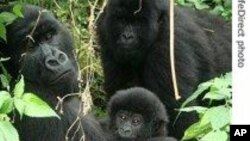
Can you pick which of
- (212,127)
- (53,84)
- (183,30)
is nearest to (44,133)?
(53,84)

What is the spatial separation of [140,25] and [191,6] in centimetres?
151

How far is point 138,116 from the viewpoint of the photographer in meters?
4.60

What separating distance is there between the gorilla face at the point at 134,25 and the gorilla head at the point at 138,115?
36.8 inches

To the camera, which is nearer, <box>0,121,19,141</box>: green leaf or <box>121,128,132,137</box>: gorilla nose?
<box>0,121,19,141</box>: green leaf

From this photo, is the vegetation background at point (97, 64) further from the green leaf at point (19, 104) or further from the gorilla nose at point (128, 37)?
the gorilla nose at point (128, 37)

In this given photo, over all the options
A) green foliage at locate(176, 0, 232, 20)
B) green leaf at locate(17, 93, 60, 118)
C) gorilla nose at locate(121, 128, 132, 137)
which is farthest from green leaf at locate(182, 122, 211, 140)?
green foliage at locate(176, 0, 232, 20)

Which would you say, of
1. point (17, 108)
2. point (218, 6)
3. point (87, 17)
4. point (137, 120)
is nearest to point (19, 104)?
point (17, 108)

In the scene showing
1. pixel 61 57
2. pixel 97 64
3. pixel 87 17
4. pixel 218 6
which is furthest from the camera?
pixel 218 6

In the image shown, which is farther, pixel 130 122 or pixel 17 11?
pixel 130 122

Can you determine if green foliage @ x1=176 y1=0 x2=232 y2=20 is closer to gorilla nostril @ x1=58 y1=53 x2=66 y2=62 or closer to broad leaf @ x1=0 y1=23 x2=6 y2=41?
gorilla nostril @ x1=58 y1=53 x2=66 y2=62

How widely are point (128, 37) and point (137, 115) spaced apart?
107cm

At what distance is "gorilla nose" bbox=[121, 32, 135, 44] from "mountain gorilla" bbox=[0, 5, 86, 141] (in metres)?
1.31

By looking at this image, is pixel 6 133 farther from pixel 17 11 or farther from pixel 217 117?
pixel 17 11

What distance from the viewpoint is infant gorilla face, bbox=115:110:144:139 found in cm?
453
